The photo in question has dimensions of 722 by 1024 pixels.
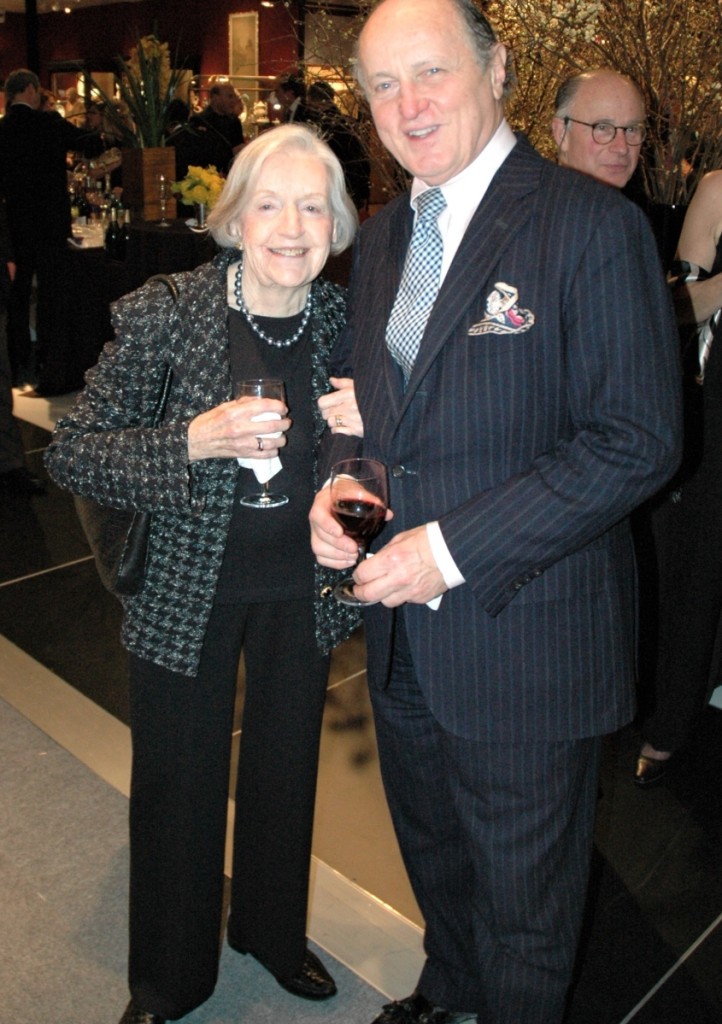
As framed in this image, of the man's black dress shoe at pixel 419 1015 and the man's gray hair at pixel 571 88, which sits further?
the man's gray hair at pixel 571 88

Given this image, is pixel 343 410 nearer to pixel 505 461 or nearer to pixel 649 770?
pixel 505 461

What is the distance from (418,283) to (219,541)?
564 millimetres

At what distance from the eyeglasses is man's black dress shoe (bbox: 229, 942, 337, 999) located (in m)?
2.20

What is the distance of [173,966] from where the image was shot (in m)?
2.01

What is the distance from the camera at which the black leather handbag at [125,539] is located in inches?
72.0

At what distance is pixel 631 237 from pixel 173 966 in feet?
5.20

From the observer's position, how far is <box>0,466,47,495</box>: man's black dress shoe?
16.6 ft

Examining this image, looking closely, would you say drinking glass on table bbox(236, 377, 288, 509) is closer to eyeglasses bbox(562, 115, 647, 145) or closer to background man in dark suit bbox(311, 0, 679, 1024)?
background man in dark suit bbox(311, 0, 679, 1024)

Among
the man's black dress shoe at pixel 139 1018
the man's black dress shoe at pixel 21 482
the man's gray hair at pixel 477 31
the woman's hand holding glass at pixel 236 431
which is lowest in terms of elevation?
the man's black dress shoe at pixel 21 482

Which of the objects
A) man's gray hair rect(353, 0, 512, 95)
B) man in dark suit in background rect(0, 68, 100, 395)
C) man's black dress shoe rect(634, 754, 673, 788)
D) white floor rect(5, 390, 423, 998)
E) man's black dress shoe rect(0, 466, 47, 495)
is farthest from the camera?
man in dark suit in background rect(0, 68, 100, 395)

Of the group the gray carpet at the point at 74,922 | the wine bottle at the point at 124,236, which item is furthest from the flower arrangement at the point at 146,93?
the gray carpet at the point at 74,922

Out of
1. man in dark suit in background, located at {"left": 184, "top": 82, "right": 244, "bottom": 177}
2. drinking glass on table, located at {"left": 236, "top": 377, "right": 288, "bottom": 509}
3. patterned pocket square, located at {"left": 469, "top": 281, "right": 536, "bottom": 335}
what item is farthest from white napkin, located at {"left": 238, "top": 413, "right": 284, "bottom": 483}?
man in dark suit in background, located at {"left": 184, "top": 82, "right": 244, "bottom": 177}

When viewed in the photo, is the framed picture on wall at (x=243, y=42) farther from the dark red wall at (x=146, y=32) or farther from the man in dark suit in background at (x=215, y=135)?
the man in dark suit in background at (x=215, y=135)

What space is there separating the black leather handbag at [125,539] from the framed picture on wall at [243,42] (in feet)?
49.2
